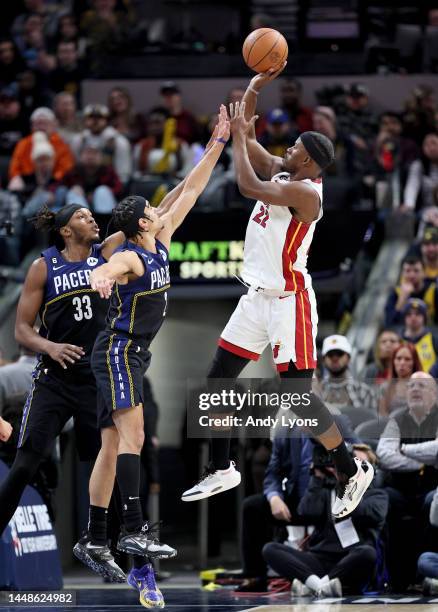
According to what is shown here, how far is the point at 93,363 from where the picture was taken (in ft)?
28.7

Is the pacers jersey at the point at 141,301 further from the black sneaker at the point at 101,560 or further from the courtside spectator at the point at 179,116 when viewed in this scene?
the courtside spectator at the point at 179,116

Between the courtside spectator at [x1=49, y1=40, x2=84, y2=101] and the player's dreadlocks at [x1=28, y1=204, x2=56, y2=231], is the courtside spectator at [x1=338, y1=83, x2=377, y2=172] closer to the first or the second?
the courtside spectator at [x1=49, y1=40, x2=84, y2=101]

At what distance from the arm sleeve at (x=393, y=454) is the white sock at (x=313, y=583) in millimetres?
1104

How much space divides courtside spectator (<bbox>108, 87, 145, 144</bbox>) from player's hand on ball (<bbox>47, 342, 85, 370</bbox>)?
8.80 meters

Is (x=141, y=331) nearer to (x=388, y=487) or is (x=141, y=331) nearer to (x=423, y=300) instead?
(x=388, y=487)

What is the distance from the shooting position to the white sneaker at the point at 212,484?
9.07m

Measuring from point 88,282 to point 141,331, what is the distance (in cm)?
71

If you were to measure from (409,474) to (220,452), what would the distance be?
7.80ft

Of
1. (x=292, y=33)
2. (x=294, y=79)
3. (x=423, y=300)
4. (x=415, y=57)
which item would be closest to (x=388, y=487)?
(x=423, y=300)

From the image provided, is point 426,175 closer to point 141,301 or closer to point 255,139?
point 255,139

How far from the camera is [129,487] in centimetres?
861

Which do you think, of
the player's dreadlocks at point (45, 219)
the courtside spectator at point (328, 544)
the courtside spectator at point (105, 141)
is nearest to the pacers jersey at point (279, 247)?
the player's dreadlocks at point (45, 219)

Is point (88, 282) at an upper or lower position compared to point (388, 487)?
upper

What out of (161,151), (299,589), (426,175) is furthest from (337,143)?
(299,589)
